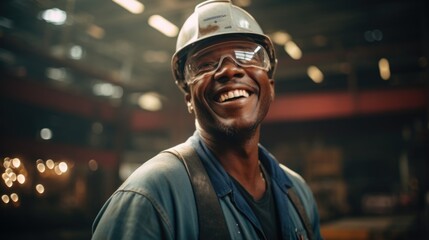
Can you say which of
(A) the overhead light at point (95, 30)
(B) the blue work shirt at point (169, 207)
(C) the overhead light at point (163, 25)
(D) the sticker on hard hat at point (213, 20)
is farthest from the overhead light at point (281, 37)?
(B) the blue work shirt at point (169, 207)

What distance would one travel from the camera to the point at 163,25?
332 inches

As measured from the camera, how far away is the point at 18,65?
1053 cm

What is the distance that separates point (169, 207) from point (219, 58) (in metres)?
0.73

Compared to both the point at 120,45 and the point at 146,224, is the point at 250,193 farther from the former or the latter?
the point at 120,45

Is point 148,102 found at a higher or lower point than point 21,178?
higher

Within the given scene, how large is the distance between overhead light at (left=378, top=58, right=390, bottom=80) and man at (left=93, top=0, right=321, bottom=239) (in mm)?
9068

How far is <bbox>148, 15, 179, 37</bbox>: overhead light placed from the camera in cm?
812

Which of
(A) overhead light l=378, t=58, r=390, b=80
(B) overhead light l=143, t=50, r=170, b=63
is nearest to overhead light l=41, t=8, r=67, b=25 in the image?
(B) overhead light l=143, t=50, r=170, b=63

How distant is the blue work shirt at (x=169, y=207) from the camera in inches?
48.9

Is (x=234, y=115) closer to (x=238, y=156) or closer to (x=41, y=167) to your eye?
(x=238, y=156)

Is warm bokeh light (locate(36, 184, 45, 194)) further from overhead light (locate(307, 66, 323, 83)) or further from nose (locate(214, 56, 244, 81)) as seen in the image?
nose (locate(214, 56, 244, 81))

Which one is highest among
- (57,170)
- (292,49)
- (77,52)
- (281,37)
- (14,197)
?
(77,52)

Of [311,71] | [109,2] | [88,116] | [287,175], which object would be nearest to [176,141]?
[88,116]

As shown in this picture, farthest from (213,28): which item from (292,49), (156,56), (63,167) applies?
(156,56)
